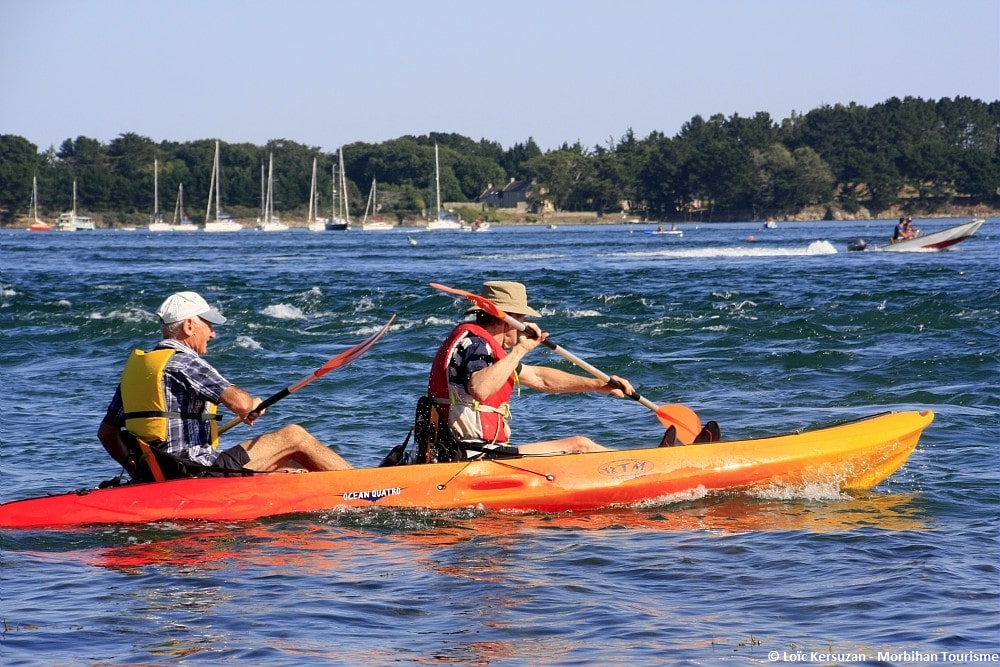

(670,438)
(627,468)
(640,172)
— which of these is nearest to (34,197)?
(640,172)

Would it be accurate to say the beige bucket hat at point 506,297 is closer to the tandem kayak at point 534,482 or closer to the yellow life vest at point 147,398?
the tandem kayak at point 534,482

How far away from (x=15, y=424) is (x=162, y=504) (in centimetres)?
418

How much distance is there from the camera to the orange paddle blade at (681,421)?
26.6 ft

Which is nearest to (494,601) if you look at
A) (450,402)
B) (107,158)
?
(450,402)

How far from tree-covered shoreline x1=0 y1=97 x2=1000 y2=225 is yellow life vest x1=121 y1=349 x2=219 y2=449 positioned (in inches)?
4083

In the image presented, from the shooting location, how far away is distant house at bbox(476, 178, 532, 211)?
13312 cm

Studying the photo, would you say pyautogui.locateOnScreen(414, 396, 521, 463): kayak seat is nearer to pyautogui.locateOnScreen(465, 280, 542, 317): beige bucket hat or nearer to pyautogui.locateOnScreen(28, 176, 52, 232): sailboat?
pyautogui.locateOnScreen(465, 280, 542, 317): beige bucket hat

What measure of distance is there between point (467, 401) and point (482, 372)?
0.26 m

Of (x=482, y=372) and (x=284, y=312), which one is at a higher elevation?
(x=482, y=372)

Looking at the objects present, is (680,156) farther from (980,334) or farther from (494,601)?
(494,601)

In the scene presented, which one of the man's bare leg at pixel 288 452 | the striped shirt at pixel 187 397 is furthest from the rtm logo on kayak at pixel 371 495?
the striped shirt at pixel 187 397

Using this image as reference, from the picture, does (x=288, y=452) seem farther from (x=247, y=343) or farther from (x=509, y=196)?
(x=509, y=196)

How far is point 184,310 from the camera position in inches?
250

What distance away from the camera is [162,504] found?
21.4 ft
